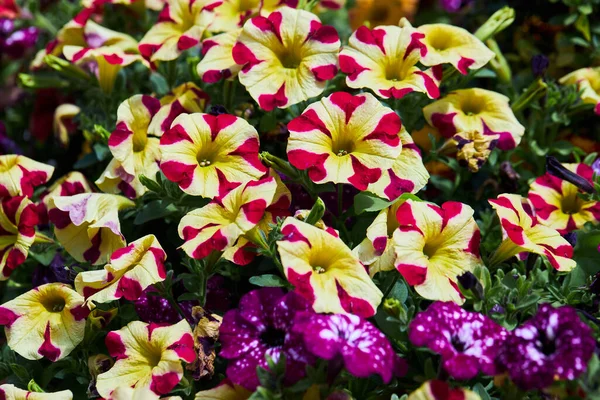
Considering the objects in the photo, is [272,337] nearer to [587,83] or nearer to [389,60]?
[389,60]

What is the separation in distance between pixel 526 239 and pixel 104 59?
3.18ft

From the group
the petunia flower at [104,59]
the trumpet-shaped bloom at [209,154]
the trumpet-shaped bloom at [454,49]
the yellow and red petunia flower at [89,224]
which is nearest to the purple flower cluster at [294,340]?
the trumpet-shaped bloom at [209,154]

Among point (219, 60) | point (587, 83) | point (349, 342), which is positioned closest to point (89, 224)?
point (219, 60)

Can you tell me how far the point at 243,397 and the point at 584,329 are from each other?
1.63 ft

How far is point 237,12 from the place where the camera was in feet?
5.13

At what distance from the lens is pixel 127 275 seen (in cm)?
114

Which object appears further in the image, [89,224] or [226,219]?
[89,224]

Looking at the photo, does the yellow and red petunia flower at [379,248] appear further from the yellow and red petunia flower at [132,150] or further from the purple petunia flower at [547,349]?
the yellow and red petunia flower at [132,150]

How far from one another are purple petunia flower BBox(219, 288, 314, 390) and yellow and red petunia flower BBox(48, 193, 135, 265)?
0.32m

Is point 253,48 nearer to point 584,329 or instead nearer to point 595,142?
point 584,329

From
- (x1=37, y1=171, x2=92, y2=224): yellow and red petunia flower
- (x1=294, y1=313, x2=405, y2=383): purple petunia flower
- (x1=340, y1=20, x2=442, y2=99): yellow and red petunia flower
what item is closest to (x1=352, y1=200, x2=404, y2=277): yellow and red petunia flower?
(x1=294, y1=313, x2=405, y2=383): purple petunia flower

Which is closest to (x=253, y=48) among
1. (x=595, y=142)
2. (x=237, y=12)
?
(x=237, y=12)

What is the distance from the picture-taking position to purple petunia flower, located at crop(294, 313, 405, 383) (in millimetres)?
938

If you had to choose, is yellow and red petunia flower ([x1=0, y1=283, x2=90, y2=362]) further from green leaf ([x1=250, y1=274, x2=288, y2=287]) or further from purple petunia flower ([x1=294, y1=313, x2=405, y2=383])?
purple petunia flower ([x1=294, y1=313, x2=405, y2=383])
